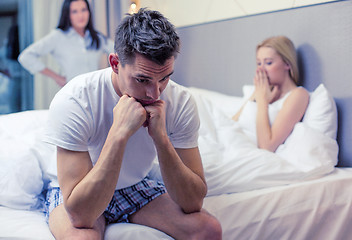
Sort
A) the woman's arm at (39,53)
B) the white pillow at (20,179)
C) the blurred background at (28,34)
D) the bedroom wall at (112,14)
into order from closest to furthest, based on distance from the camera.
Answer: the white pillow at (20,179) < the bedroom wall at (112,14) < the woman's arm at (39,53) < the blurred background at (28,34)

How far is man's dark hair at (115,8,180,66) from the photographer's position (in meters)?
0.95

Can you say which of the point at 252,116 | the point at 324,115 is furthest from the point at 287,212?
the point at 252,116

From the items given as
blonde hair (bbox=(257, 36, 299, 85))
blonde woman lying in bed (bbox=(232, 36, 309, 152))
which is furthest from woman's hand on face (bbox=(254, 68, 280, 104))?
blonde hair (bbox=(257, 36, 299, 85))

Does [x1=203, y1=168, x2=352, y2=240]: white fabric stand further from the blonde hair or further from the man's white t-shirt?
the blonde hair

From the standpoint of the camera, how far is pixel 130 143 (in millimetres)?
1136

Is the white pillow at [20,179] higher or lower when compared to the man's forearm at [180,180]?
lower

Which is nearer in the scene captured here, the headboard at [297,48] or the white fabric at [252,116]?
the headboard at [297,48]

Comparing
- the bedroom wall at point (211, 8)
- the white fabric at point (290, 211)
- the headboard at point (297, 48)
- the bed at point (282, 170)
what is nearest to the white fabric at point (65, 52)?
the bedroom wall at point (211, 8)

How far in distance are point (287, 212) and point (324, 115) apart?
1.80 ft

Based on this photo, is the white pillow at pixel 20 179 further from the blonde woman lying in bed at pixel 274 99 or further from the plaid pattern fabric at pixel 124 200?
the blonde woman lying in bed at pixel 274 99

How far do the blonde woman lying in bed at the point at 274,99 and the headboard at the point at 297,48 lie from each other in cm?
10

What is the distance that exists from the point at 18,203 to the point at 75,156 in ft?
1.28

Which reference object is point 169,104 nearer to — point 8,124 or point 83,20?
point 8,124

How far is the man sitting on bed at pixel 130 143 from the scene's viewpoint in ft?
3.17
